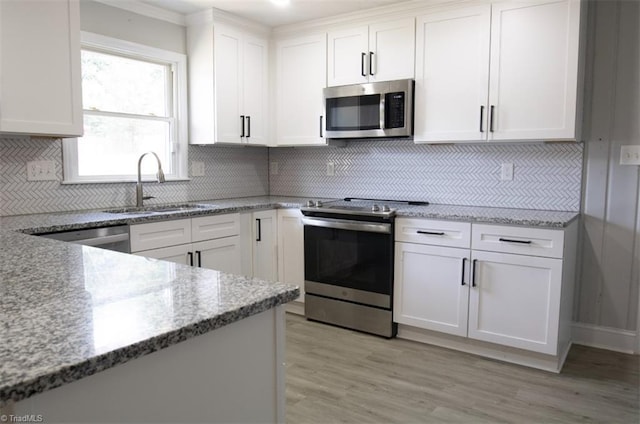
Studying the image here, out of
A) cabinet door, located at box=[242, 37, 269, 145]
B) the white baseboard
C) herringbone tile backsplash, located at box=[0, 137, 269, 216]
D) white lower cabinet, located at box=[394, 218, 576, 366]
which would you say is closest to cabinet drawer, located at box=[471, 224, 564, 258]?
white lower cabinet, located at box=[394, 218, 576, 366]

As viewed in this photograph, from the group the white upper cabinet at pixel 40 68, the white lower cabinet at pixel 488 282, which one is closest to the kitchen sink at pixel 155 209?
the white upper cabinet at pixel 40 68

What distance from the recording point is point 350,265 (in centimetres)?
340

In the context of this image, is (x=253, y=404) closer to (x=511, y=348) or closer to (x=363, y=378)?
(x=363, y=378)

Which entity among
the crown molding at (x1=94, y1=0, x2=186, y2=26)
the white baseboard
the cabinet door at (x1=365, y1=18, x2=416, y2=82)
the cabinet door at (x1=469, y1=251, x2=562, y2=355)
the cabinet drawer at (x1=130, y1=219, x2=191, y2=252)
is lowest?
the white baseboard

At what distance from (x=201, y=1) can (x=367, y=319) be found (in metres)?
2.49

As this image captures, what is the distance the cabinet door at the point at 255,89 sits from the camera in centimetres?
388

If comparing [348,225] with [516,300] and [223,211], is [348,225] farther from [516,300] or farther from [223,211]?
[516,300]

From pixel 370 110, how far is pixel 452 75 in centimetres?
62

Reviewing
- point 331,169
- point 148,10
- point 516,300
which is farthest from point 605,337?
point 148,10

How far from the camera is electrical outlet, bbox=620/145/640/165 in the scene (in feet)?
9.62

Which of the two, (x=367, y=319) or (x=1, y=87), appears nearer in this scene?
(x=1, y=87)

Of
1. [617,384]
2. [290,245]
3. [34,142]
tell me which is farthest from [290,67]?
[617,384]

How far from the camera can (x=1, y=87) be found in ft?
8.02

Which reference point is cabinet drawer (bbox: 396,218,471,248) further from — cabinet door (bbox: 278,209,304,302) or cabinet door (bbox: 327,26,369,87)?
cabinet door (bbox: 327,26,369,87)
